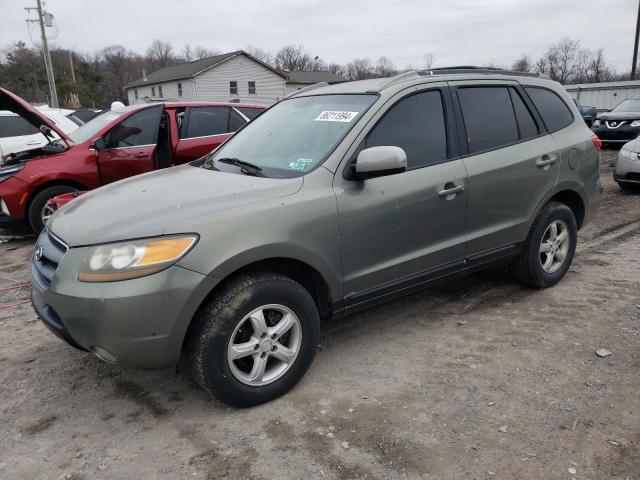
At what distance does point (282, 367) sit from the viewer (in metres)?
2.99

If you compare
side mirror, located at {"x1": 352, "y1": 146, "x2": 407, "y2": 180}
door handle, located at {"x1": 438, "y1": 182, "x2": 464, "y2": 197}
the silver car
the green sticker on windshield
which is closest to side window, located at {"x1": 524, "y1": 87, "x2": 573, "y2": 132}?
door handle, located at {"x1": 438, "y1": 182, "x2": 464, "y2": 197}

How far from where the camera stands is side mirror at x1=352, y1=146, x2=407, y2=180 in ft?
9.80

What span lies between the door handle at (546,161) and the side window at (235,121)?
439 centimetres

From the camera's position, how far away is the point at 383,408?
9.52 feet

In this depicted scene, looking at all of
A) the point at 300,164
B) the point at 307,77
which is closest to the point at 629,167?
the point at 300,164

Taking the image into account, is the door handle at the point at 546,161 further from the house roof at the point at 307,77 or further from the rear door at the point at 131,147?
the house roof at the point at 307,77

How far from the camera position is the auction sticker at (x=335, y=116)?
3.33 metres

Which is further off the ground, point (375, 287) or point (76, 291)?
point (76, 291)

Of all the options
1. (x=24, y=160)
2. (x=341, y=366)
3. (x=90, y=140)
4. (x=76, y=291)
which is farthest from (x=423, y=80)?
(x=24, y=160)

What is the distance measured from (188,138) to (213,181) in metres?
3.96

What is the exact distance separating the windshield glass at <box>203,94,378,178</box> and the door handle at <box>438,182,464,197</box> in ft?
2.51

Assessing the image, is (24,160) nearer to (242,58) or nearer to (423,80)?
(423,80)

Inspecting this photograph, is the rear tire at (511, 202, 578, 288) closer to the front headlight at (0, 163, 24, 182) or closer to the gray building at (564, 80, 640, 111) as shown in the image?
the front headlight at (0, 163, 24, 182)

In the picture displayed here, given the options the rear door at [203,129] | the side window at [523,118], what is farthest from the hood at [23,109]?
the side window at [523,118]
